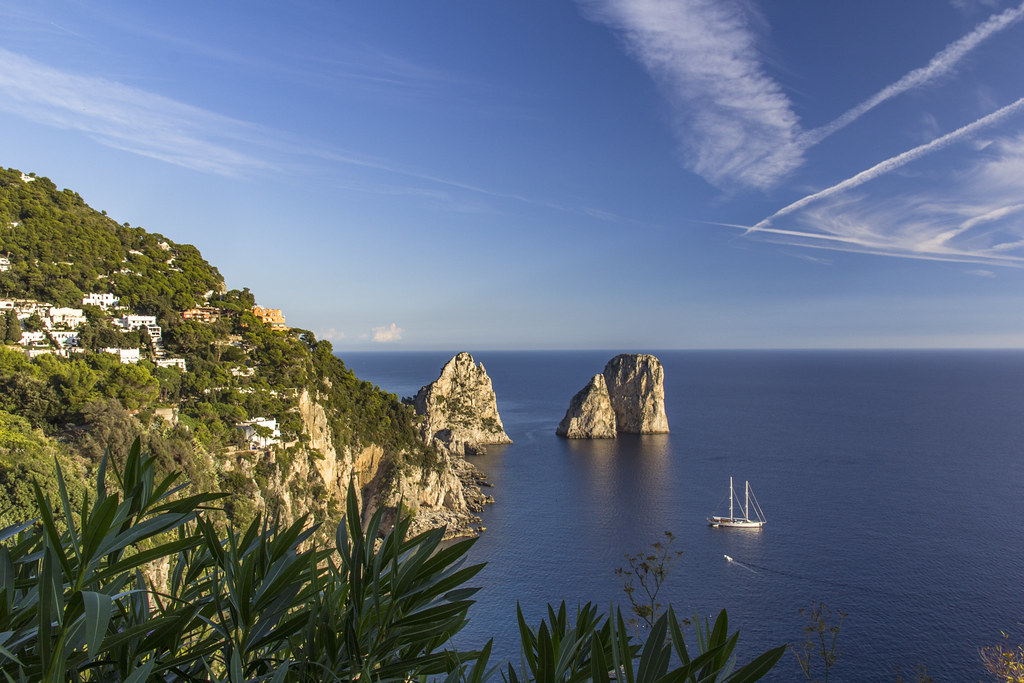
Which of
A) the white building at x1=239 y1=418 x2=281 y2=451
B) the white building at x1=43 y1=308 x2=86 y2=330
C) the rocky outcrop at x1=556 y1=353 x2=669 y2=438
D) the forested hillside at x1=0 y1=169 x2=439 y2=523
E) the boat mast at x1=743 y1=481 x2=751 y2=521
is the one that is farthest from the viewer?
the rocky outcrop at x1=556 y1=353 x2=669 y2=438

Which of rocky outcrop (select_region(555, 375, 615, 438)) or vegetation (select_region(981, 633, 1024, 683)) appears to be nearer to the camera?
vegetation (select_region(981, 633, 1024, 683))

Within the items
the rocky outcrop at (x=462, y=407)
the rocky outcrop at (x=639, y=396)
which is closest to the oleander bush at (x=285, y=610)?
the rocky outcrop at (x=462, y=407)

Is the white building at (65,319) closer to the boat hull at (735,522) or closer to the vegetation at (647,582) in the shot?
the vegetation at (647,582)

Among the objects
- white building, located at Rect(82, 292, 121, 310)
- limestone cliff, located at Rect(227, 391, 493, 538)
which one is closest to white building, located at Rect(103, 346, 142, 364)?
white building, located at Rect(82, 292, 121, 310)

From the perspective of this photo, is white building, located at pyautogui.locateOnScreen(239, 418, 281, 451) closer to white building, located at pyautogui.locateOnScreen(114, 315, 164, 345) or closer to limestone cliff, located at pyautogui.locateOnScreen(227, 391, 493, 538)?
limestone cliff, located at pyautogui.locateOnScreen(227, 391, 493, 538)

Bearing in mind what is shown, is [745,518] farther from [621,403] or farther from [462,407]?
[462,407]

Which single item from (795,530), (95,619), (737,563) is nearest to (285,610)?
(95,619)

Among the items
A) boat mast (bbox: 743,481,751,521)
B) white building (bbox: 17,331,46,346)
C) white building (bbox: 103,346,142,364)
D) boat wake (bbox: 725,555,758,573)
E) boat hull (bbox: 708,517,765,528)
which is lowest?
boat wake (bbox: 725,555,758,573)
